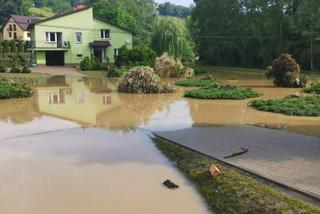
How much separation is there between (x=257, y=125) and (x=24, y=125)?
24.7 feet

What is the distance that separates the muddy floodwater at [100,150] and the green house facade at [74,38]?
36.6 meters

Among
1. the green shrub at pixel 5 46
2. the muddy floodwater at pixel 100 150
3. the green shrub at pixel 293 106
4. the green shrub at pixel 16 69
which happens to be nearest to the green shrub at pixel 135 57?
the green shrub at pixel 16 69

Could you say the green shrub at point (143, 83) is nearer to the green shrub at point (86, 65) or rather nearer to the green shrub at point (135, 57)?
the green shrub at point (135, 57)

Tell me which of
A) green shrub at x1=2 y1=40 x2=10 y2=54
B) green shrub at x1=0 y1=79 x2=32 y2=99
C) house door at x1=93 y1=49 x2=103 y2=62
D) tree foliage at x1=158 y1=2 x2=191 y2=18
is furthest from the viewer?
tree foliage at x1=158 y1=2 x2=191 y2=18

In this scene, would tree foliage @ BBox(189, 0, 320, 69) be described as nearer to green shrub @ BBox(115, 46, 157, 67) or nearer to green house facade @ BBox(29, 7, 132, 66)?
green house facade @ BBox(29, 7, 132, 66)

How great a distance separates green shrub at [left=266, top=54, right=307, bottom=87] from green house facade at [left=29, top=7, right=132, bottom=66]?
111 feet

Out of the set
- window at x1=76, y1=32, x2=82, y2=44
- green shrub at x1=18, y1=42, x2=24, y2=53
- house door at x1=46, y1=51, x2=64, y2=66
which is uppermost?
window at x1=76, y1=32, x2=82, y2=44

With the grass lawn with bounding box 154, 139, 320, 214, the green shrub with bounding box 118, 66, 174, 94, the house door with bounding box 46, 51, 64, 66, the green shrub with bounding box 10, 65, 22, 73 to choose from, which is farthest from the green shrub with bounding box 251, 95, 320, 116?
the house door with bounding box 46, 51, 64, 66

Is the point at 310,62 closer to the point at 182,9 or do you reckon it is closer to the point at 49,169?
the point at 49,169

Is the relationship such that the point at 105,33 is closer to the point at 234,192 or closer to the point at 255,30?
the point at 255,30

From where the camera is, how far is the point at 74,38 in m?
59.9

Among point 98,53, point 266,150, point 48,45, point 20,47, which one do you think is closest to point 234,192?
point 266,150

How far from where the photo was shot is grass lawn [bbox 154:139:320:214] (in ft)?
23.7

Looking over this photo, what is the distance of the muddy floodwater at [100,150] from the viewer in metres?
8.19
